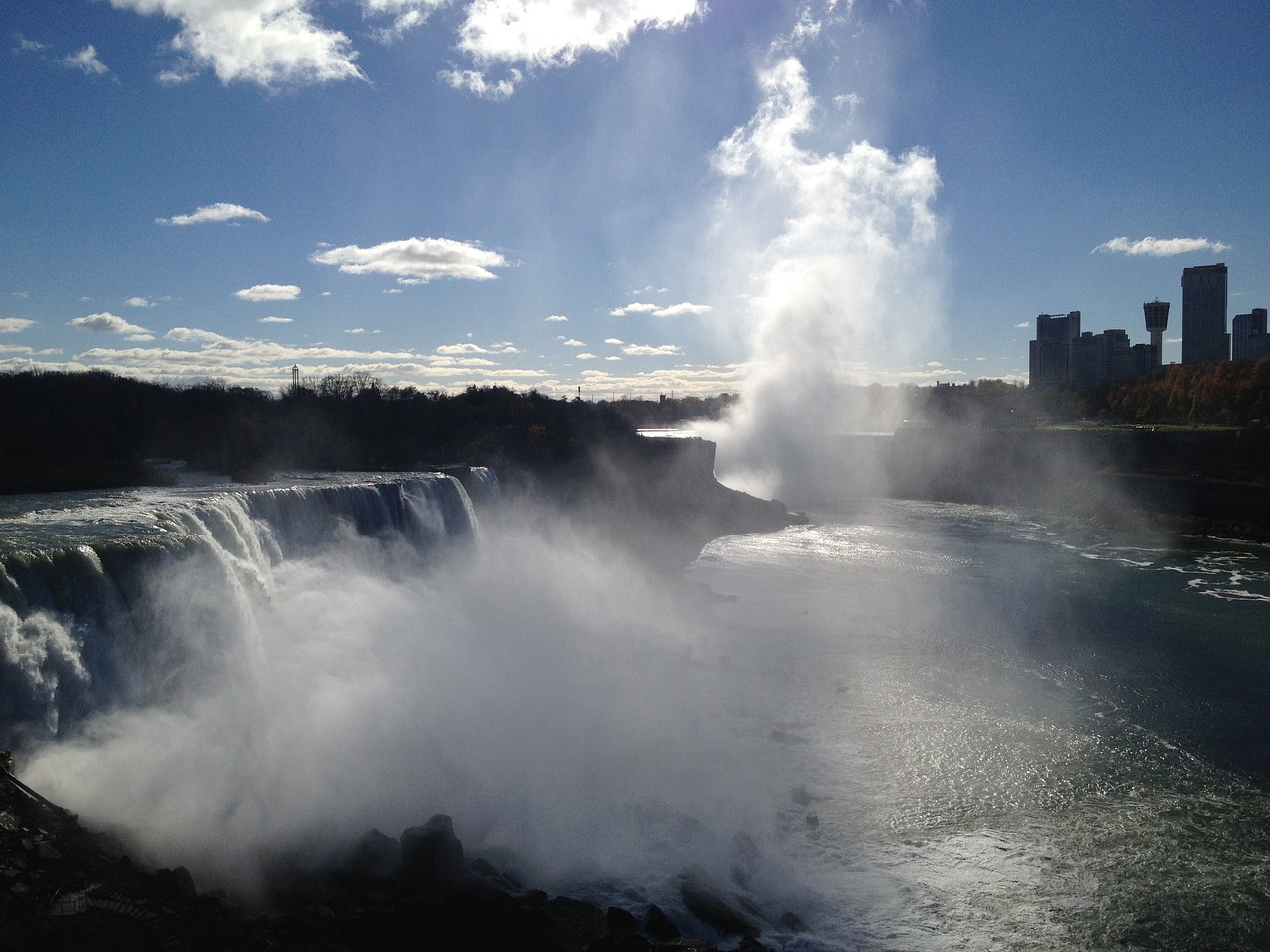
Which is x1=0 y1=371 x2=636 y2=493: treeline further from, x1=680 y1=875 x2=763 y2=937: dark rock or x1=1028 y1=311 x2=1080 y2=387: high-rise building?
A: x1=1028 y1=311 x2=1080 y2=387: high-rise building

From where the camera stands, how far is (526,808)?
1011cm

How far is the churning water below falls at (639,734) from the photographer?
27.0 feet

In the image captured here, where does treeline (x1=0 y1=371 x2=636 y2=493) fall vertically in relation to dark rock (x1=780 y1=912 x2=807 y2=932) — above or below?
above

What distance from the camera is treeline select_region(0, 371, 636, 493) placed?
21109 mm

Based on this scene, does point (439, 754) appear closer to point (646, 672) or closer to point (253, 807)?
point (253, 807)

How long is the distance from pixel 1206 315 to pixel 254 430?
15642 cm

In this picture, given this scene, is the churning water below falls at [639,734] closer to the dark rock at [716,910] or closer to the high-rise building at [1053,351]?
the dark rock at [716,910]

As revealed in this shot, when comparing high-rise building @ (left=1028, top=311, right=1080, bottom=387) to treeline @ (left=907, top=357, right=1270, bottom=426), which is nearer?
treeline @ (left=907, top=357, right=1270, bottom=426)

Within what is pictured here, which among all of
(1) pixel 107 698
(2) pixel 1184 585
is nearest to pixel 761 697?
(1) pixel 107 698

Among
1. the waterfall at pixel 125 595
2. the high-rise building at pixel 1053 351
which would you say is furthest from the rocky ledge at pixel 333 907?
the high-rise building at pixel 1053 351

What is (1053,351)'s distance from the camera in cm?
13225

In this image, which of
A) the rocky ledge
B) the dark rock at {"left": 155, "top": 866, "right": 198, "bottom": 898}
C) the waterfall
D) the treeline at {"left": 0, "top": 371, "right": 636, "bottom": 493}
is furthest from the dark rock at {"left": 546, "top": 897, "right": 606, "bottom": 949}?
the treeline at {"left": 0, "top": 371, "right": 636, "bottom": 493}

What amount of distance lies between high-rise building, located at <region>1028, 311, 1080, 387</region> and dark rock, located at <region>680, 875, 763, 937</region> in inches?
5482

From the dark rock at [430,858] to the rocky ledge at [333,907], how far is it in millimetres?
10
